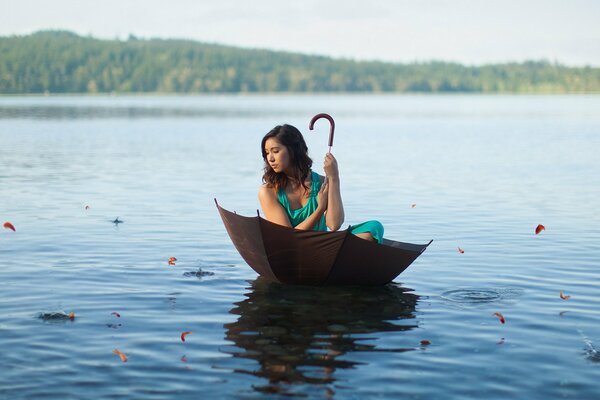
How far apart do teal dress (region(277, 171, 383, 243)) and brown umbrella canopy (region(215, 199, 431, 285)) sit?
209 mm

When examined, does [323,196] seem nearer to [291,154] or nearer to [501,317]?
[291,154]

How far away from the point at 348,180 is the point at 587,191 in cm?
700

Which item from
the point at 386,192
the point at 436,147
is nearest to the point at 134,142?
the point at 436,147

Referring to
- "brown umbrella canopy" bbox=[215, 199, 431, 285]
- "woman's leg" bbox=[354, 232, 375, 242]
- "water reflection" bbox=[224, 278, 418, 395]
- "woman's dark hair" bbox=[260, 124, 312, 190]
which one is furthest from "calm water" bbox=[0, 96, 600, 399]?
"woman's dark hair" bbox=[260, 124, 312, 190]

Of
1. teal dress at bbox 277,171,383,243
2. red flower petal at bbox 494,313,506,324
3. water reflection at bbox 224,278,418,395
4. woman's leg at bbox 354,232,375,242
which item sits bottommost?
water reflection at bbox 224,278,418,395

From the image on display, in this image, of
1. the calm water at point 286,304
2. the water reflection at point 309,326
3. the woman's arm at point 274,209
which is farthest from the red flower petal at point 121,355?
the woman's arm at point 274,209

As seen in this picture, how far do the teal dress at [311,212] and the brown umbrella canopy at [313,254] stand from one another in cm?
21

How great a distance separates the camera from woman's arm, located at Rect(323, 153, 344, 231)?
981 cm

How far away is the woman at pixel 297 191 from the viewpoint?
33.0 feet

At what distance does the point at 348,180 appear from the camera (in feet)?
88.1

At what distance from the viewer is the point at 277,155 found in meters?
10.1

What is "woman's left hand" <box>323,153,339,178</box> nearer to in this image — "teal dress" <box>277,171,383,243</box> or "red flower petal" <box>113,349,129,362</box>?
"teal dress" <box>277,171,383,243</box>

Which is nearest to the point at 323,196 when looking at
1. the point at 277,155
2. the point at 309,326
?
the point at 277,155

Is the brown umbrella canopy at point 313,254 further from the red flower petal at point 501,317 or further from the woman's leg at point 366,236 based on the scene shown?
the red flower petal at point 501,317
